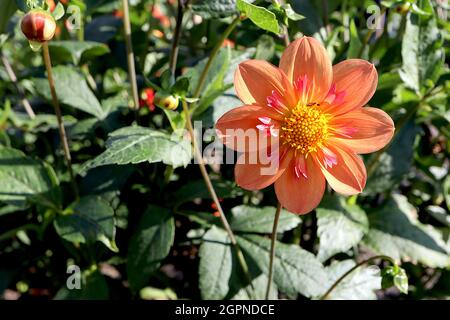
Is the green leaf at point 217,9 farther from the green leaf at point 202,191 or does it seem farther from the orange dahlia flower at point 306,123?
the green leaf at point 202,191

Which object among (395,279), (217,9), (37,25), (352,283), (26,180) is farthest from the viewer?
(352,283)

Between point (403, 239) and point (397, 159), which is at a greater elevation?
point (397, 159)

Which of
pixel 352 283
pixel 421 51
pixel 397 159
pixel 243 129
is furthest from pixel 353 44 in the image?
pixel 352 283

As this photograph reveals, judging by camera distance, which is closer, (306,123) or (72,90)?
(306,123)

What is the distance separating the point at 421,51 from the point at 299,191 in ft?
1.72

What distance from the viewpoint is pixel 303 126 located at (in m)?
0.89

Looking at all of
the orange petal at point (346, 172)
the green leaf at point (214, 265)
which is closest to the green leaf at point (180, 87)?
the orange petal at point (346, 172)

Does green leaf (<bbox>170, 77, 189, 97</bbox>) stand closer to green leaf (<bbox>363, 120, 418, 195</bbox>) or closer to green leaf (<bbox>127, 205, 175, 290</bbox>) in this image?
green leaf (<bbox>127, 205, 175, 290</bbox>)

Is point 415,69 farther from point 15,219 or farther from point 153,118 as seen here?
point 15,219

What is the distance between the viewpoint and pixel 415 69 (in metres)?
1.19

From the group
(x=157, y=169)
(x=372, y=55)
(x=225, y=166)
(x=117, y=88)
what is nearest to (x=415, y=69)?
(x=372, y=55)

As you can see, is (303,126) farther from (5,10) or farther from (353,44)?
(5,10)

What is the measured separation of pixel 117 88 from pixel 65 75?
23 cm

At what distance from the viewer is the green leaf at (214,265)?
44.2 inches
